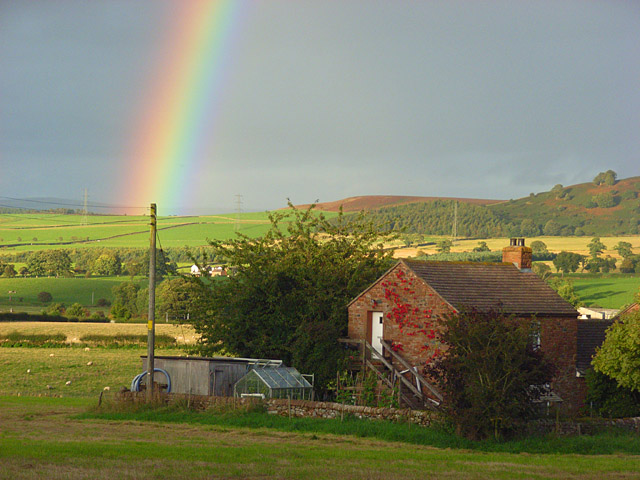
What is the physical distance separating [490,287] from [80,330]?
5625cm

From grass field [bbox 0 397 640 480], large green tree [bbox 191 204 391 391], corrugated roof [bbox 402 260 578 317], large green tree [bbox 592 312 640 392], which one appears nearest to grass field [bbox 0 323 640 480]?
grass field [bbox 0 397 640 480]

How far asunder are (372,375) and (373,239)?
1318 centimetres

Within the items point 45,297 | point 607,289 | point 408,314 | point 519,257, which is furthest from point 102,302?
point 408,314

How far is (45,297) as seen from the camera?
482ft

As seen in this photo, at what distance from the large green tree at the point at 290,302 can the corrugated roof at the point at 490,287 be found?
5.91 meters

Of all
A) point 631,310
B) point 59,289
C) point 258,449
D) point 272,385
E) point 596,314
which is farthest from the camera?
point 59,289

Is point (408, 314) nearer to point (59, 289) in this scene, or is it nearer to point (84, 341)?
point (84, 341)

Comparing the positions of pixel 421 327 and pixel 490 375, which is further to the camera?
pixel 421 327

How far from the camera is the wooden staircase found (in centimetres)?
3428

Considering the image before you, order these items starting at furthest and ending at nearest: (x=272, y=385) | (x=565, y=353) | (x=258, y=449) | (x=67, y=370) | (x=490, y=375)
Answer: (x=67, y=370)
(x=565, y=353)
(x=272, y=385)
(x=490, y=375)
(x=258, y=449)

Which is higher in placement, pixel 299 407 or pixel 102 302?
pixel 299 407

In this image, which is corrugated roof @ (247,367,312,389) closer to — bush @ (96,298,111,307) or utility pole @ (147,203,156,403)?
utility pole @ (147,203,156,403)

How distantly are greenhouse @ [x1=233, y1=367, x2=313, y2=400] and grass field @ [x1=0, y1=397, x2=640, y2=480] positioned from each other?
597 cm

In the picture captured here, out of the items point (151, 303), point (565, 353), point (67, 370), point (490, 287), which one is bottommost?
point (67, 370)
